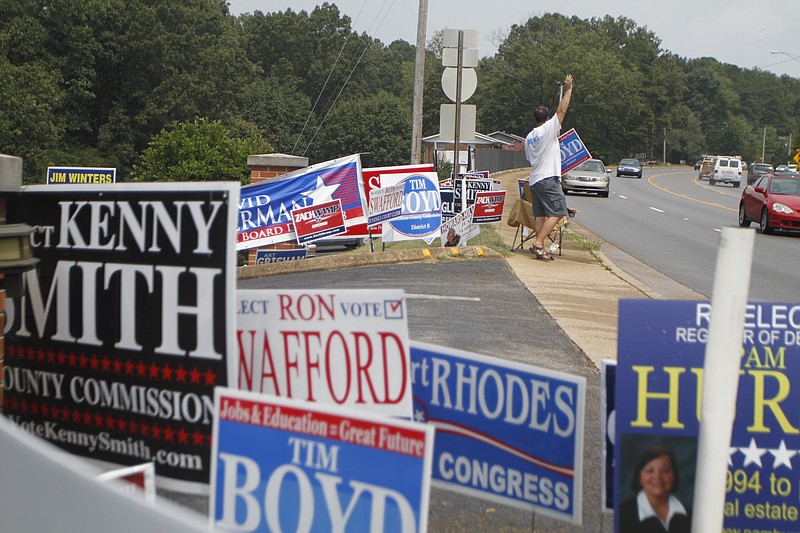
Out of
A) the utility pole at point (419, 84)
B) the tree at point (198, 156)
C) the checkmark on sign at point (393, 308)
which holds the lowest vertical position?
the checkmark on sign at point (393, 308)

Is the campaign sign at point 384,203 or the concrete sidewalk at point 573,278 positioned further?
the campaign sign at point 384,203

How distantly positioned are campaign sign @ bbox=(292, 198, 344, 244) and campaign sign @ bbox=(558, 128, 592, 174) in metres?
3.13

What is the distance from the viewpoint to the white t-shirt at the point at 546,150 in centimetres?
1188

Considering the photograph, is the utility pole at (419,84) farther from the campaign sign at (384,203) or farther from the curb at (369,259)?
the curb at (369,259)

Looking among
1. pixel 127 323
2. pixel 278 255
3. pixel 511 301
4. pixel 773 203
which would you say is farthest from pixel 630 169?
pixel 127 323

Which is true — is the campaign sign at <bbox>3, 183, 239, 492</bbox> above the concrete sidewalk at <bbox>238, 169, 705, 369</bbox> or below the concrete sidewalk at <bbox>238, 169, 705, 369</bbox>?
above

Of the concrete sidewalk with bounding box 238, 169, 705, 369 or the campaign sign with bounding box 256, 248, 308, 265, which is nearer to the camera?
the concrete sidewalk with bounding box 238, 169, 705, 369

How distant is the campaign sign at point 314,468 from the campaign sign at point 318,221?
33.2 ft

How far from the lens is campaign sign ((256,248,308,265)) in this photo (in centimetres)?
1395

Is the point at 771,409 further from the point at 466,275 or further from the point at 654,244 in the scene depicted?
the point at 654,244

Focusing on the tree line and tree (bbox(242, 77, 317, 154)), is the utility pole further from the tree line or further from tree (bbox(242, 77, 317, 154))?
tree (bbox(242, 77, 317, 154))

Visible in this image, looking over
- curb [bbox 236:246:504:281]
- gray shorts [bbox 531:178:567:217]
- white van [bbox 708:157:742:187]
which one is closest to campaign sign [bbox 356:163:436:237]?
curb [bbox 236:246:504:281]

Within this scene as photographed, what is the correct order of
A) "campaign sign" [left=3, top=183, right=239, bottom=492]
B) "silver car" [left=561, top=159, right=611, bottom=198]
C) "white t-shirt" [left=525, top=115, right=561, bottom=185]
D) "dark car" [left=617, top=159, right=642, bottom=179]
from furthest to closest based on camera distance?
"dark car" [left=617, top=159, right=642, bottom=179]
"silver car" [left=561, top=159, right=611, bottom=198]
"white t-shirt" [left=525, top=115, right=561, bottom=185]
"campaign sign" [left=3, top=183, right=239, bottom=492]

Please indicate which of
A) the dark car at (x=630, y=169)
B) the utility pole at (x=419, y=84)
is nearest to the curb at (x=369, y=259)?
the utility pole at (x=419, y=84)
